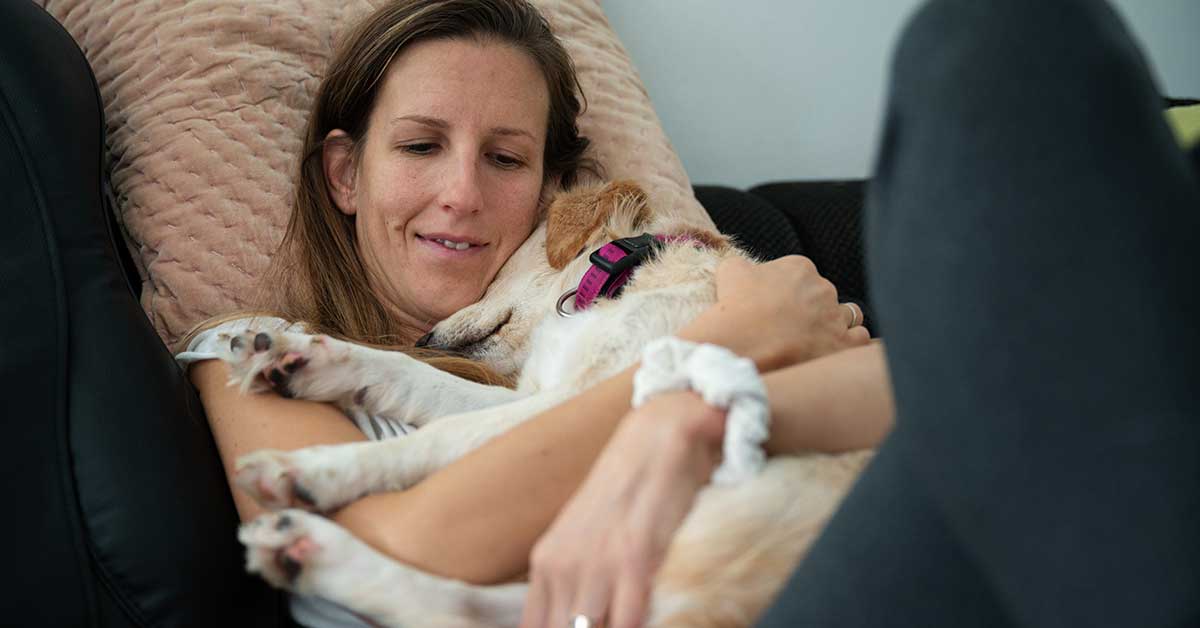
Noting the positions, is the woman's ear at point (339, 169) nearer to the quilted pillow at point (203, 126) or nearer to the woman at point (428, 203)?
the woman at point (428, 203)

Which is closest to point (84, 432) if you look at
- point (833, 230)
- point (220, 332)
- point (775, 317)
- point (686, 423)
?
point (220, 332)

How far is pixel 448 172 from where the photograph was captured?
2.14 metres

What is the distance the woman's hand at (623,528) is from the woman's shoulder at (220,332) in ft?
2.93

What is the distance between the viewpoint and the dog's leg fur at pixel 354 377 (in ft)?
5.42

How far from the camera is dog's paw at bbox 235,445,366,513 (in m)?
1.39

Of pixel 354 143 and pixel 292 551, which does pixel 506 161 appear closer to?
pixel 354 143

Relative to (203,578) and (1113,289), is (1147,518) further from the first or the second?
(203,578)

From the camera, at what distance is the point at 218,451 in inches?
65.5

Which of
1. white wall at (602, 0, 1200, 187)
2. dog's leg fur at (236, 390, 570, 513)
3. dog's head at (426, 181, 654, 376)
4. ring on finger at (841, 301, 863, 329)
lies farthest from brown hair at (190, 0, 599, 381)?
white wall at (602, 0, 1200, 187)

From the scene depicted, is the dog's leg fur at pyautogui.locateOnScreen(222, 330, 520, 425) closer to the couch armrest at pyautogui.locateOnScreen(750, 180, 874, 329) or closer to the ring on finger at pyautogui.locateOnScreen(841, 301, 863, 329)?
the ring on finger at pyautogui.locateOnScreen(841, 301, 863, 329)

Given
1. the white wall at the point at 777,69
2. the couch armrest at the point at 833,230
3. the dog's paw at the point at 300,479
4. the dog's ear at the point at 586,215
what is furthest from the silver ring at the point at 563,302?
the white wall at the point at 777,69

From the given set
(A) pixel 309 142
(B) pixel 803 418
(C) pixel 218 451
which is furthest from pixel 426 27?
(B) pixel 803 418

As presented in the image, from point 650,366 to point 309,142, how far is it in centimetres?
150

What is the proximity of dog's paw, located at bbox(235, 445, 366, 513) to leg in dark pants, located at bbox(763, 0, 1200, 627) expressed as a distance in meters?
0.76
